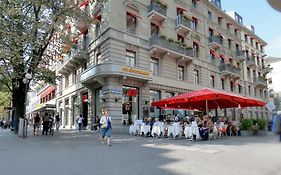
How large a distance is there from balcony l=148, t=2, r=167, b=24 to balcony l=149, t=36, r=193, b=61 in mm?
2452

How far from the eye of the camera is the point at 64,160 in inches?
323

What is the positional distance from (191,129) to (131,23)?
1383 cm

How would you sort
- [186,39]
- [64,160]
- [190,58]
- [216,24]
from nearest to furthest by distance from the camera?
1. [64,160]
2. [190,58]
3. [186,39]
4. [216,24]

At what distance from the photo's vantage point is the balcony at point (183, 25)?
2845 cm

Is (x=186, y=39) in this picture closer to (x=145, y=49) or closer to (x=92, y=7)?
(x=145, y=49)

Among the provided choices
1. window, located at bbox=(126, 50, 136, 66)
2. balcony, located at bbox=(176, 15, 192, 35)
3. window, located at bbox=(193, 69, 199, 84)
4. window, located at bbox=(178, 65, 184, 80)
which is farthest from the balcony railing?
window, located at bbox=(126, 50, 136, 66)

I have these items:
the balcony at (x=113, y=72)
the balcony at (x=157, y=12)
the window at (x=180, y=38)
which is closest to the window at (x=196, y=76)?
the window at (x=180, y=38)

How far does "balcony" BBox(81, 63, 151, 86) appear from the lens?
20641 mm

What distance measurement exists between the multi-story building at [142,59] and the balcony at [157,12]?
0.34 feet

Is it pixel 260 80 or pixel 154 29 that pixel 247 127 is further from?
pixel 260 80

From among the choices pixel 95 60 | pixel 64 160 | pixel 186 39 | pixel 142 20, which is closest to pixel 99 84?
pixel 95 60

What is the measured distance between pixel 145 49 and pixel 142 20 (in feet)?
9.97

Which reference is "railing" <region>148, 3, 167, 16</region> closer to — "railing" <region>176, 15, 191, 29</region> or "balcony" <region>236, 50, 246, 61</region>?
"railing" <region>176, 15, 191, 29</region>

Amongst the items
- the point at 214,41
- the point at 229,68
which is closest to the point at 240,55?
the point at 229,68
